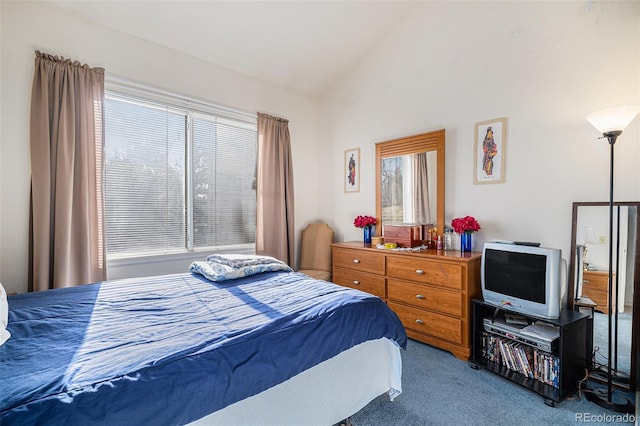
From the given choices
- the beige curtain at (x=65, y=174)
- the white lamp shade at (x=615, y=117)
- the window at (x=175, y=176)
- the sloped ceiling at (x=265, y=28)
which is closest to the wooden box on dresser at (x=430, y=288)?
the white lamp shade at (x=615, y=117)

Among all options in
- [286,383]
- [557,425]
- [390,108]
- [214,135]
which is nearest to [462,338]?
[557,425]

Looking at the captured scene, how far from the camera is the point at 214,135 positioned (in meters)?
3.34

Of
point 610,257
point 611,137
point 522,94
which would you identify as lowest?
A: point 610,257

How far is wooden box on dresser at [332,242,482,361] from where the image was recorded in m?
2.43

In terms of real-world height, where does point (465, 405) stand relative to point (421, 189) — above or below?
below

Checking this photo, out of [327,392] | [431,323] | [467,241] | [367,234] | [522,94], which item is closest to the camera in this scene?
[327,392]

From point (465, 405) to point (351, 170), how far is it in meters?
2.68

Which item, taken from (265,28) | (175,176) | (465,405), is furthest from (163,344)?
(265,28)

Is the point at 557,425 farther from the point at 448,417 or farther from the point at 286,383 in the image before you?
the point at 286,383

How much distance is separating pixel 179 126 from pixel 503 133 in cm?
308

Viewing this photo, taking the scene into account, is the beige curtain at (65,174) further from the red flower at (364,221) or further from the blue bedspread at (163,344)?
the red flower at (364,221)

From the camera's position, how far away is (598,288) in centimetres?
213

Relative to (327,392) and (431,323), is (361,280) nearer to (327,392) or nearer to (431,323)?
(431,323)

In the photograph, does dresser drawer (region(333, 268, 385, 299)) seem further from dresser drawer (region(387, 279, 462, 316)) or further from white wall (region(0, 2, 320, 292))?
white wall (region(0, 2, 320, 292))
